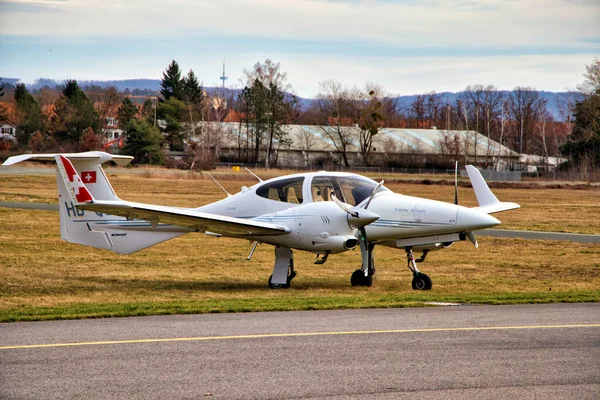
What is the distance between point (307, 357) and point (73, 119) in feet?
299

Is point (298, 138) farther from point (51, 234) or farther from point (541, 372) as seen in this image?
point (541, 372)

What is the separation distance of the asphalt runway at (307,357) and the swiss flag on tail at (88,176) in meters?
6.65

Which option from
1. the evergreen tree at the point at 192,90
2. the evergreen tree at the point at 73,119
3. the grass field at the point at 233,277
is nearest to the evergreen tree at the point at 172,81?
the evergreen tree at the point at 192,90

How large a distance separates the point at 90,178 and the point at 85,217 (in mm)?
856

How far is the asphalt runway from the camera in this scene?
6.84 m

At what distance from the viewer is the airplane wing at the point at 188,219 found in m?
14.1

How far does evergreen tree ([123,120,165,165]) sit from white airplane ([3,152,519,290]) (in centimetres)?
6759

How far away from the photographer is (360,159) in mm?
89812

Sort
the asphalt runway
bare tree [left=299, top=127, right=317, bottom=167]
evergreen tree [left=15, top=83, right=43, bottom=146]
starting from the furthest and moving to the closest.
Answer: bare tree [left=299, top=127, right=317, bottom=167], evergreen tree [left=15, top=83, right=43, bottom=146], the asphalt runway

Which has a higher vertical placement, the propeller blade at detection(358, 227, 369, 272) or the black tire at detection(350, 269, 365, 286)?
the propeller blade at detection(358, 227, 369, 272)

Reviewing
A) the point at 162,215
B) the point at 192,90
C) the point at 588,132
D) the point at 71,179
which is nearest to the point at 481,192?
the point at 162,215

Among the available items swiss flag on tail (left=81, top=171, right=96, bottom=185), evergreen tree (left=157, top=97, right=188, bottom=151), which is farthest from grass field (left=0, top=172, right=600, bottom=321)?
evergreen tree (left=157, top=97, right=188, bottom=151)

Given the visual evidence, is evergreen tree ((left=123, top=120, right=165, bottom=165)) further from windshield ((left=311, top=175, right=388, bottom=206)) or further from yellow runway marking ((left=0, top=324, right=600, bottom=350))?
yellow runway marking ((left=0, top=324, right=600, bottom=350))

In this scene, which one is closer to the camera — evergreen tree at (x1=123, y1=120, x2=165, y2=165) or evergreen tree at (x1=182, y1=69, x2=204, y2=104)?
evergreen tree at (x1=123, y1=120, x2=165, y2=165)
